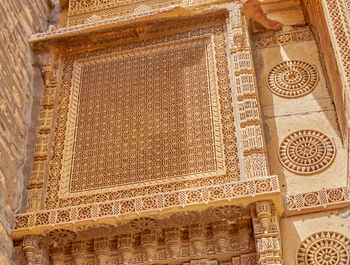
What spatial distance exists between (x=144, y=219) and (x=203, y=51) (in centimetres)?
255

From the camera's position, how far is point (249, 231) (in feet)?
19.1

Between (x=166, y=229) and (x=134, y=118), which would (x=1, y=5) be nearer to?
(x=134, y=118)

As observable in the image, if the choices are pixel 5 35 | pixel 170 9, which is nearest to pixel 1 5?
pixel 5 35

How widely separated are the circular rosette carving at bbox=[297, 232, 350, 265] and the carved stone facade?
1 centimetres

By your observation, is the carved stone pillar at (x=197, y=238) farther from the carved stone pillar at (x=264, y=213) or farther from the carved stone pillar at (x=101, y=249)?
the carved stone pillar at (x=101, y=249)

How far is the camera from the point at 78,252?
605 centimetres

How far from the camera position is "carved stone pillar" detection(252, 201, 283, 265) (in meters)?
5.33

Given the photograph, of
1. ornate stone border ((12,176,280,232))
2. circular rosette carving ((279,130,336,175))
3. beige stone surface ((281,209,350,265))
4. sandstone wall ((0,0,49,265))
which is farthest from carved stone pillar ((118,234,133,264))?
circular rosette carving ((279,130,336,175))

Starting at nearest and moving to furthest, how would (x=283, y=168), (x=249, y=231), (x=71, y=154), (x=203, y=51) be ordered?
1. (x=249, y=231)
2. (x=283, y=168)
3. (x=71, y=154)
4. (x=203, y=51)

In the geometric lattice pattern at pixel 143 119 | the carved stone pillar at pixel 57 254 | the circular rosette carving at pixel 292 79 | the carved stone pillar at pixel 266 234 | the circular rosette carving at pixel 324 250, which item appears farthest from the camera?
the circular rosette carving at pixel 292 79

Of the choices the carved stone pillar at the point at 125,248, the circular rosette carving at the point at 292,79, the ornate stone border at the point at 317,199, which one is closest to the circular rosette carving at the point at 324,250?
the ornate stone border at the point at 317,199

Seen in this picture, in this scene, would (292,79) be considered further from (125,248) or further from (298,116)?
(125,248)

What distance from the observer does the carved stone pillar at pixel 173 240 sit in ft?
19.1

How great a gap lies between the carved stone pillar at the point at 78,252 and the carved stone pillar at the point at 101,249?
158mm
